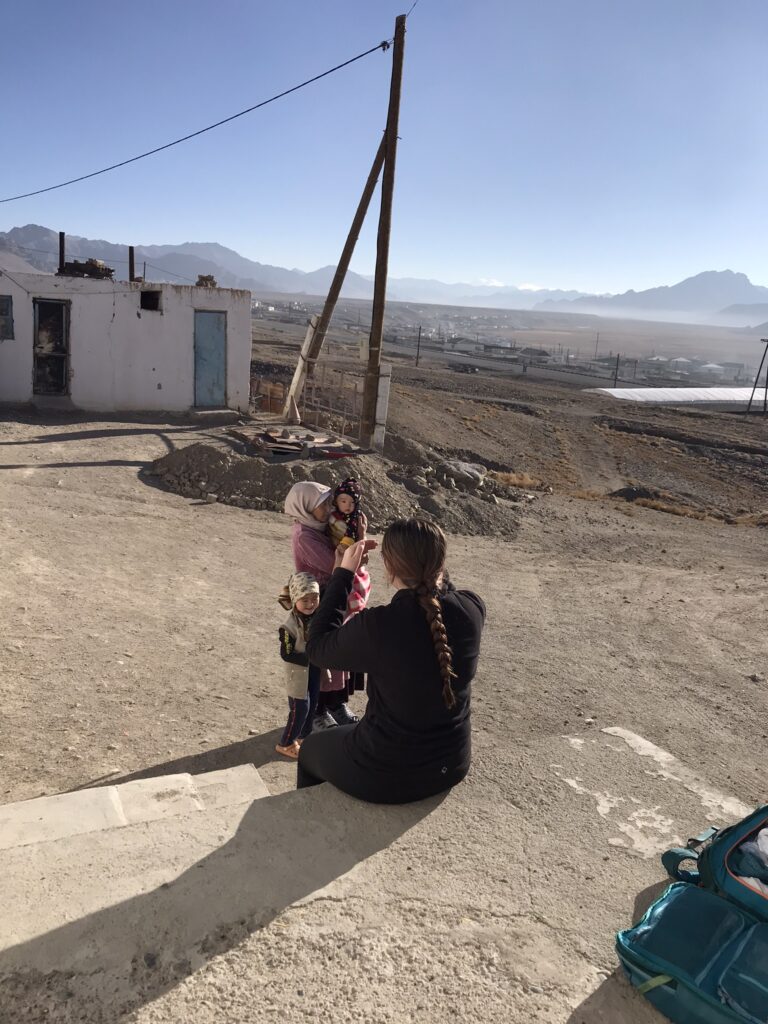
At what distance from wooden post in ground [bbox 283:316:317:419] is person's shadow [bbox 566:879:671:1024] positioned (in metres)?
14.8

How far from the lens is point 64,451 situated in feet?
43.7

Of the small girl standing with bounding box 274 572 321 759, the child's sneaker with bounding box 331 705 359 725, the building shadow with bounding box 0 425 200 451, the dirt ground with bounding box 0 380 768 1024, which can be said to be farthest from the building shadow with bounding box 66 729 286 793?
the building shadow with bounding box 0 425 200 451

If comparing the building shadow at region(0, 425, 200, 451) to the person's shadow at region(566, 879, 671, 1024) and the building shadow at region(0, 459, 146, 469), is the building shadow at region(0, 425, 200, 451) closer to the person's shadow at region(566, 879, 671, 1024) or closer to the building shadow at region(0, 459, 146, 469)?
the building shadow at region(0, 459, 146, 469)

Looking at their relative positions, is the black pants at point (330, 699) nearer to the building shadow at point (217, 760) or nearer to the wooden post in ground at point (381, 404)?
the building shadow at point (217, 760)

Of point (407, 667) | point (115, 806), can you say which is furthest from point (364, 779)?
point (115, 806)

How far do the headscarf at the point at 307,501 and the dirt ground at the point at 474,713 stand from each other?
145cm

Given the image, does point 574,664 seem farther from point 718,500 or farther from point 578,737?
point 718,500

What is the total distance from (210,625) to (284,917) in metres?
4.85

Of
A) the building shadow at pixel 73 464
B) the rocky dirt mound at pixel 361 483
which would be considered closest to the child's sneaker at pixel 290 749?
the rocky dirt mound at pixel 361 483

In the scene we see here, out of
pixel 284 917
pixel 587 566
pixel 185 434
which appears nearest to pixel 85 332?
pixel 185 434

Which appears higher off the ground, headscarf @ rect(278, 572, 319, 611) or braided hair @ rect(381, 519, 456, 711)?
braided hair @ rect(381, 519, 456, 711)

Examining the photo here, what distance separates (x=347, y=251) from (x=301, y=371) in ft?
8.76

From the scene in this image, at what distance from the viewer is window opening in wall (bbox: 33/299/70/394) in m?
16.2

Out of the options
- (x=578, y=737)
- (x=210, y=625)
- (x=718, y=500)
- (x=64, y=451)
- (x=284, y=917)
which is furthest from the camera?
(x=718, y=500)
